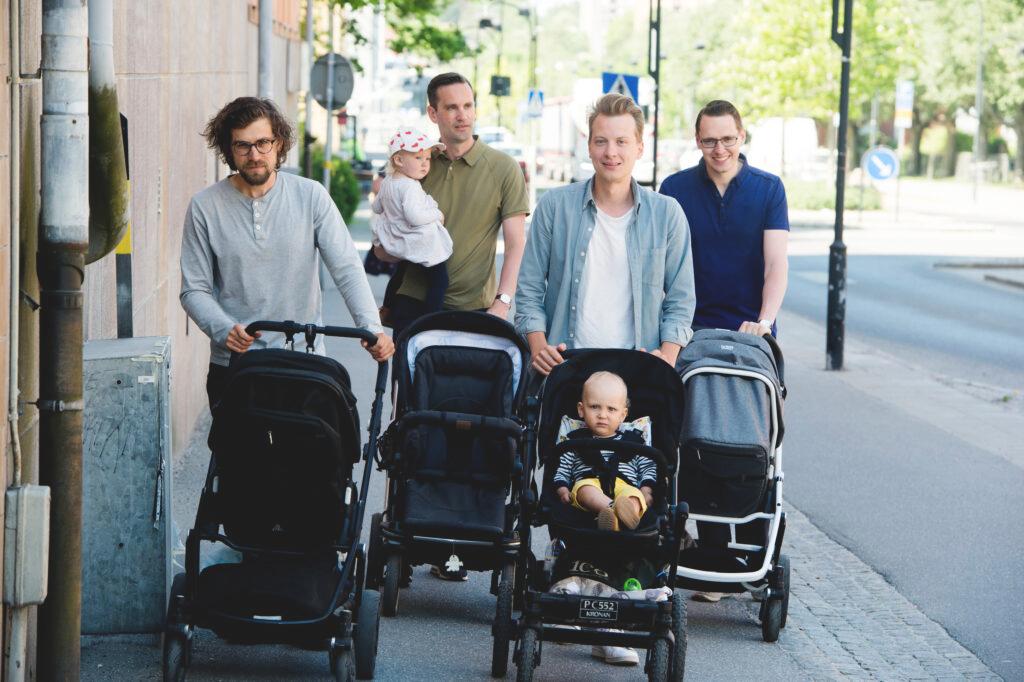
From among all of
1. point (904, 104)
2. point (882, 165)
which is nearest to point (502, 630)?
point (882, 165)

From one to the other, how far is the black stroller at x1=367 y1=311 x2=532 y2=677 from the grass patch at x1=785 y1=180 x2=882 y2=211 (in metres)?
41.8

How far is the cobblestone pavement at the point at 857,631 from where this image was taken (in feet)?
19.7

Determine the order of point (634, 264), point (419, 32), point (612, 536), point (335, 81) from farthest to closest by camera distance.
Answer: point (419, 32), point (335, 81), point (634, 264), point (612, 536)

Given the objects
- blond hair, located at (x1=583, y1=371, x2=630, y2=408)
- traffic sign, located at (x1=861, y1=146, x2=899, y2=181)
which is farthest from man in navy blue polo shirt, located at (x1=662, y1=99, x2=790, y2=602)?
traffic sign, located at (x1=861, y1=146, x2=899, y2=181)

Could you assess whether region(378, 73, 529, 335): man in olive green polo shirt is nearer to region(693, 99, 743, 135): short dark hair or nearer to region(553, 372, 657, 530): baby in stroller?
region(693, 99, 743, 135): short dark hair

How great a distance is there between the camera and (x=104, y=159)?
5.05 m

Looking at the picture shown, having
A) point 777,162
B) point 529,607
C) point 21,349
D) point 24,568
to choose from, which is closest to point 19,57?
point 21,349

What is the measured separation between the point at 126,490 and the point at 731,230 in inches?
111

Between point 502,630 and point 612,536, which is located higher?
point 612,536

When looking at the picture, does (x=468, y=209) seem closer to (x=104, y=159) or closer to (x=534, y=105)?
(x=104, y=159)

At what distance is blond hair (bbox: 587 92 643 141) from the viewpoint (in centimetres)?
603

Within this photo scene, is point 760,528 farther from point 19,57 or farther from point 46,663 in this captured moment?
point 19,57

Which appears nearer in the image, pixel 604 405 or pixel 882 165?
pixel 604 405

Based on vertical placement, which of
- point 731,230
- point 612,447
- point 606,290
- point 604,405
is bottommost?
point 612,447
